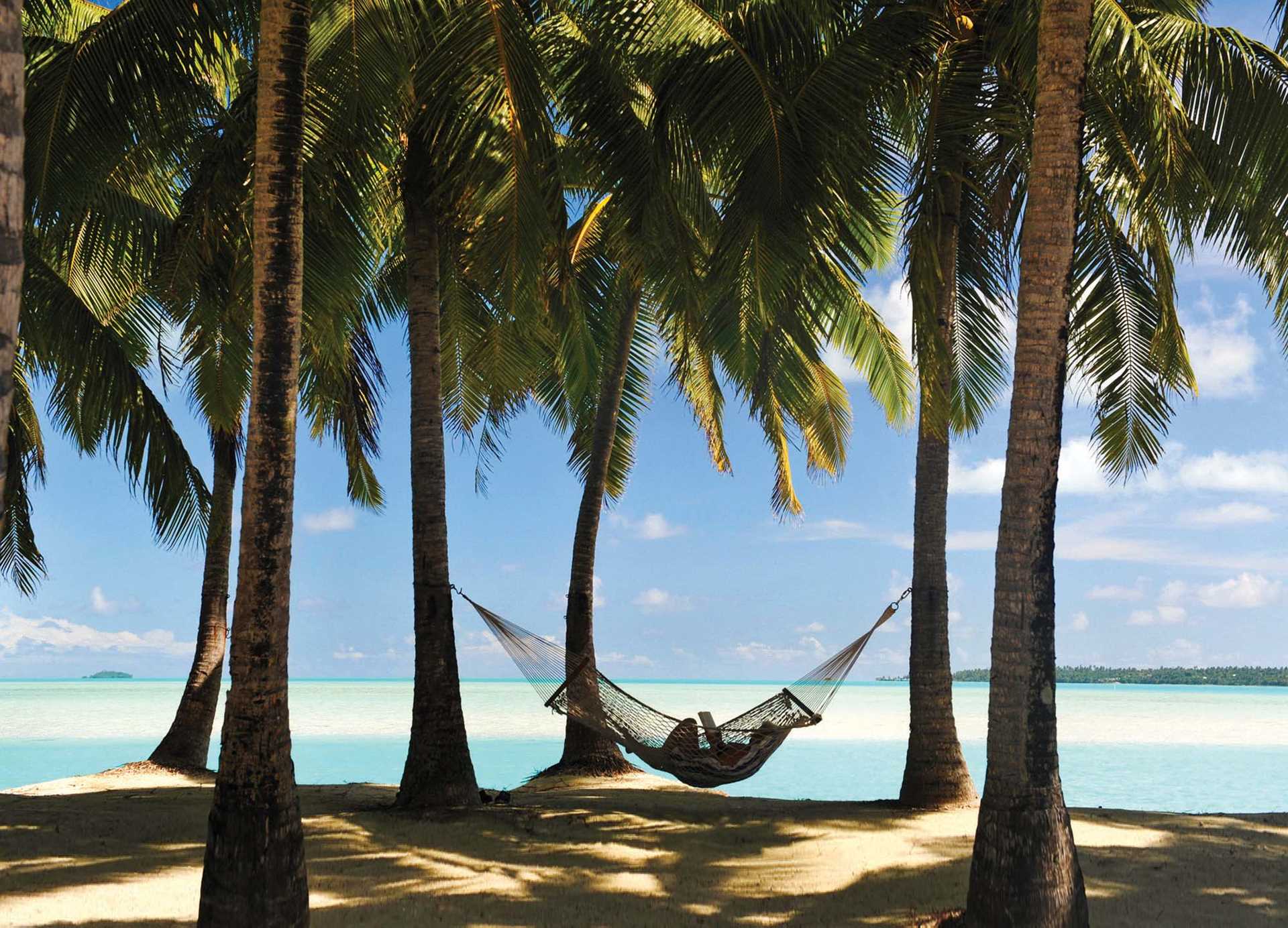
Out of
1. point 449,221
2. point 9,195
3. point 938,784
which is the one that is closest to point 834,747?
point 938,784

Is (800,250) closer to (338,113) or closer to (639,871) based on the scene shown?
(338,113)

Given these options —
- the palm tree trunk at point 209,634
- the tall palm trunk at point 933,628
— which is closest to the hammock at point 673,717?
the tall palm trunk at point 933,628

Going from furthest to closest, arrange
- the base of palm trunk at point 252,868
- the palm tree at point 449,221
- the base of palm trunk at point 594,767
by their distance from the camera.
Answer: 1. the base of palm trunk at point 594,767
2. the palm tree at point 449,221
3. the base of palm trunk at point 252,868

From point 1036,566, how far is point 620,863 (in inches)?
100

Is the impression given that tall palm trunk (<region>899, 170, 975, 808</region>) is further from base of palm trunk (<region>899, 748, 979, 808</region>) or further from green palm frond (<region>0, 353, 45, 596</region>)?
green palm frond (<region>0, 353, 45, 596</region>)

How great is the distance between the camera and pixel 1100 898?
186 inches

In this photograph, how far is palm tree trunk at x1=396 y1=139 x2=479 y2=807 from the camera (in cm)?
659

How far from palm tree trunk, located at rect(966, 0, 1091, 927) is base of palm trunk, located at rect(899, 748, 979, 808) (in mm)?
2786

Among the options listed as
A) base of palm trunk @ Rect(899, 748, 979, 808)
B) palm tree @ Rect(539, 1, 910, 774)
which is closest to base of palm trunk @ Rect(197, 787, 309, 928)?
palm tree @ Rect(539, 1, 910, 774)

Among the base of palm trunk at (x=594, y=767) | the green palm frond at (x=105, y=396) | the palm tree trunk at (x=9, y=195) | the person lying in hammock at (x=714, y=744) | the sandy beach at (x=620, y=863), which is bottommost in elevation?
the sandy beach at (x=620, y=863)

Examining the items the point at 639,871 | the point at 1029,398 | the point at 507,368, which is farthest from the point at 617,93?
the point at 639,871

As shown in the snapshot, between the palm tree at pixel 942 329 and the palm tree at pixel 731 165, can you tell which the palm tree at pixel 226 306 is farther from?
the palm tree at pixel 942 329

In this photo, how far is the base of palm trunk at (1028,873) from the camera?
3.89 m

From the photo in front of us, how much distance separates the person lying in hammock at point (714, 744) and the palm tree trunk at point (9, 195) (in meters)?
4.74
